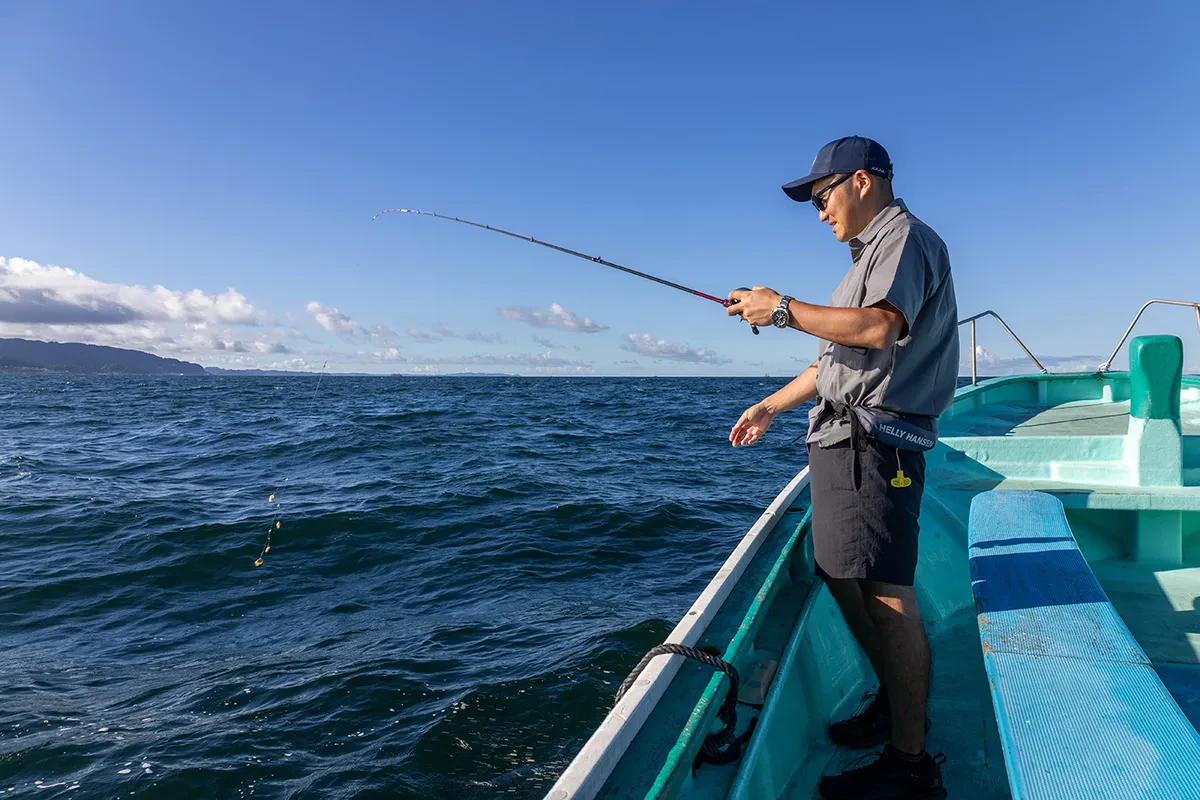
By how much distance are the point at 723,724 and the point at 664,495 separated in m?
8.85

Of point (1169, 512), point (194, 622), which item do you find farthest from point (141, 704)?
point (1169, 512)

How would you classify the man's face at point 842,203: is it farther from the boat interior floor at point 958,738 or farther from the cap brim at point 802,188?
the boat interior floor at point 958,738

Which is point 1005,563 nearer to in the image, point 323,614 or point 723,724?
point 723,724

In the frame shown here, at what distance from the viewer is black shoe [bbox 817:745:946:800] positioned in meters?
1.99

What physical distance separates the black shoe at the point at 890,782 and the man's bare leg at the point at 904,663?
1.8 inches

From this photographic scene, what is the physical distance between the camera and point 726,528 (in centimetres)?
891

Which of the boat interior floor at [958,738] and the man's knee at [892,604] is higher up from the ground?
the man's knee at [892,604]

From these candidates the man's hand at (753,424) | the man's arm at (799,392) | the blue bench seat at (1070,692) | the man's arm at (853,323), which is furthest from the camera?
the man's hand at (753,424)

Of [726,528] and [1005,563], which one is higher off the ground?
[1005,563]

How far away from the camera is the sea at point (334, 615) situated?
3.96 m

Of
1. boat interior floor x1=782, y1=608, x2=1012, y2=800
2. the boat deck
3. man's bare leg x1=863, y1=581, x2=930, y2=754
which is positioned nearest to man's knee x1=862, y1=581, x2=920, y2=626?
man's bare leg x1=863, y1=581, x2=930, y2=754

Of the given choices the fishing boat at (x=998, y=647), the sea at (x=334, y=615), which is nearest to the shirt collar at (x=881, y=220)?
the fishing boat at (x=998, y=647)

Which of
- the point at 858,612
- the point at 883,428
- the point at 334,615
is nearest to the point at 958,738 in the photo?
the point at 858,612

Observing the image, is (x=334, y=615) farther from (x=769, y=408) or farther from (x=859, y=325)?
(x=859, y=325)
